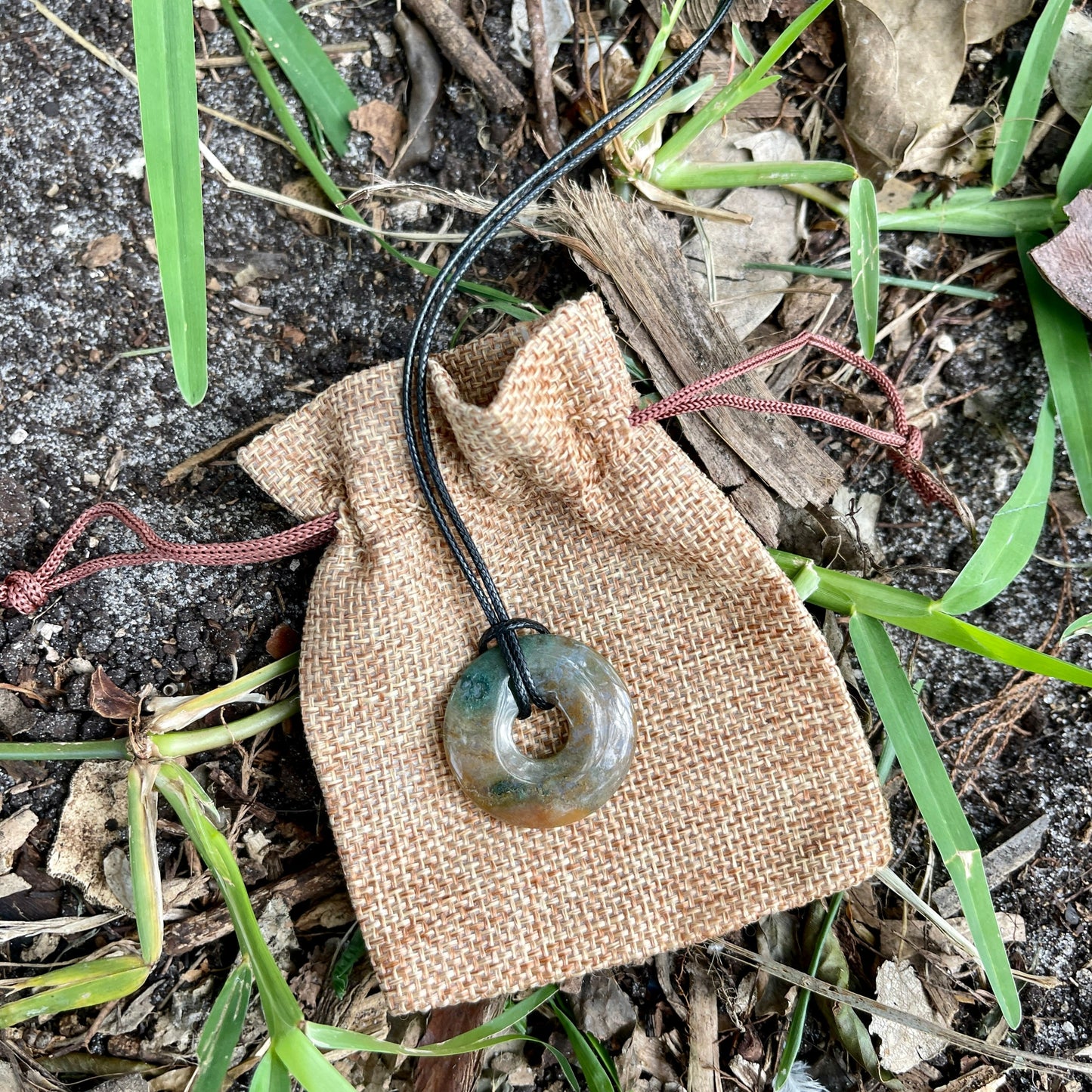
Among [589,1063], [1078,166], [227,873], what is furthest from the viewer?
[1078,166]

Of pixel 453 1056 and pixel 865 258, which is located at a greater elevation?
pixel 865 258

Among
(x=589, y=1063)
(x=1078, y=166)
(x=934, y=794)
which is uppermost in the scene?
(x=1078, y=166)

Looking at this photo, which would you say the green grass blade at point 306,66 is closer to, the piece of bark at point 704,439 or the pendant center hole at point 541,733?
the piece of bark at point 704,439

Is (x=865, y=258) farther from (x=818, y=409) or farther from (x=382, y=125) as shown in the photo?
(x=382, y=125)

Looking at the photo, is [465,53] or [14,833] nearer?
[14,833]

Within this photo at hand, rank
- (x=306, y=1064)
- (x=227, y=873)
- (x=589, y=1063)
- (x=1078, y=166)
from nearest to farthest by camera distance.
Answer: (x=306, y=1064) < (x=227, y=873) < (x=589, y=1063) < (x=1078, y=166)

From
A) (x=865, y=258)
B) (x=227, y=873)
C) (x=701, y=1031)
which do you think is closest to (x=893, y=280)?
(x=865, y=258)

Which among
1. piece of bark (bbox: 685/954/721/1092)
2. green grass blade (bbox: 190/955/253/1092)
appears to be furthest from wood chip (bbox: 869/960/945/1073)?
green grass blade (bbox: 190/955/253/1092)

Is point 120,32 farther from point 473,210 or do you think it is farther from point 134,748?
point 134,748
